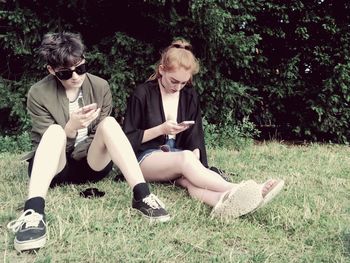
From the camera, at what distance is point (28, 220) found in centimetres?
263

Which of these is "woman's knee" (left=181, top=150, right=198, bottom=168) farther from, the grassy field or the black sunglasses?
the black sunglasses

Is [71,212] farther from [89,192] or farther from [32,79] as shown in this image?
[32,79]

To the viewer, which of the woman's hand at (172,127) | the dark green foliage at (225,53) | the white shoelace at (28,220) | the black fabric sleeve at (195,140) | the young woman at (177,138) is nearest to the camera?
the white shoelace at (28,220)

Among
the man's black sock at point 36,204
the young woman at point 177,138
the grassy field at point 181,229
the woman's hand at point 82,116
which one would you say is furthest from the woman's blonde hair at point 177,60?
the man's black sock at point 36,204

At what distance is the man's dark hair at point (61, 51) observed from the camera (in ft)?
10.7

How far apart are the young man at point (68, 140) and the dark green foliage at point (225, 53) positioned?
240cm

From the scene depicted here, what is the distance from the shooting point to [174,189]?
150 inches

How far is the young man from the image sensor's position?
2.82 m

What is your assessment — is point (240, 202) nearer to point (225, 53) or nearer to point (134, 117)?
point (134, 117)

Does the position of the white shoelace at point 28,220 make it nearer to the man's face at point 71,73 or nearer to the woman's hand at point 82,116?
the woman's hand at point 82,116

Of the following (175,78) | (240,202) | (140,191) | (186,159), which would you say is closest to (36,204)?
(140,191)

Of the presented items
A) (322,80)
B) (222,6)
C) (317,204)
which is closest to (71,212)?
(317,204)

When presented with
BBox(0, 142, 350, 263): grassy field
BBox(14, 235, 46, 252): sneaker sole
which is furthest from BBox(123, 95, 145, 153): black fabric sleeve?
BBox(14, 235, 46, 252): sneaker sole

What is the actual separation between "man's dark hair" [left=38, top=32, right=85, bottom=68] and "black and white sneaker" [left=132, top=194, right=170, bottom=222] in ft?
3.68
